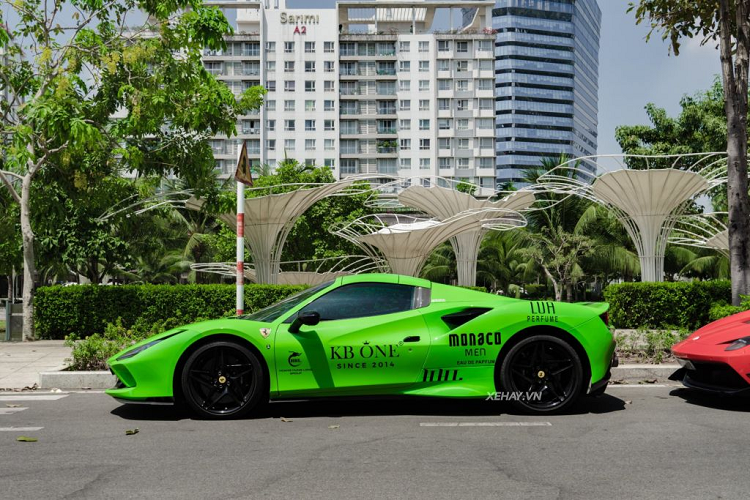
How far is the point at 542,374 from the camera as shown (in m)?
6.41

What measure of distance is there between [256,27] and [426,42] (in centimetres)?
2038

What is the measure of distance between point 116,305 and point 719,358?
12.4 meters

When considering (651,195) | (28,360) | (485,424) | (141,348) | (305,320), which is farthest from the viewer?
(651,195)

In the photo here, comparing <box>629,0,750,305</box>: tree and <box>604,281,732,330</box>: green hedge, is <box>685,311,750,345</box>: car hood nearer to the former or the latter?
<box>629,0,750,305</box>: tree

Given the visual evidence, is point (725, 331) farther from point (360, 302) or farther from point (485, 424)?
point (360, 302)

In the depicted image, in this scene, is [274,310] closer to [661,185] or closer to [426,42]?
[661,185]

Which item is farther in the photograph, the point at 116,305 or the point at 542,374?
the point at 116,305

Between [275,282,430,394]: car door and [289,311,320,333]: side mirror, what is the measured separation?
6cm

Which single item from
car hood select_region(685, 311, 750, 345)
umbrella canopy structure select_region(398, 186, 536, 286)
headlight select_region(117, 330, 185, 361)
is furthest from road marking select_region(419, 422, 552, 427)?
umbrella canopy structure select_region(398, 186, 536, 286)

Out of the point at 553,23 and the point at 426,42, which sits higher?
the point at 553,23

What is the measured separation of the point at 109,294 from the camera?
50.7ft

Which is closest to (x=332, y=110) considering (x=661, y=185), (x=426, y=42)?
(x=426, y=42)

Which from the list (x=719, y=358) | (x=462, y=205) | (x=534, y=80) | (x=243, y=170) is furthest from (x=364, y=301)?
(x=534, y=80)

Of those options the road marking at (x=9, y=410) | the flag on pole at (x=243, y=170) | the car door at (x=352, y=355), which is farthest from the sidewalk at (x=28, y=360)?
the car door at (x=352, y=355)
